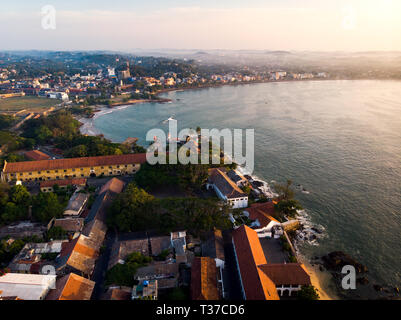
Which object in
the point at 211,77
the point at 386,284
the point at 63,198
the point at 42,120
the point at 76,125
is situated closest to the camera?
the point at 386,284

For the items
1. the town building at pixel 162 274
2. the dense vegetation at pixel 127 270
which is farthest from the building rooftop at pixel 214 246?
the dense vegetation at pixel 127 270

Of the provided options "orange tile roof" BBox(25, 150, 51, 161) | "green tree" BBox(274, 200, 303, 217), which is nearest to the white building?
"green tree" BBox(274, 200, 303, 217)

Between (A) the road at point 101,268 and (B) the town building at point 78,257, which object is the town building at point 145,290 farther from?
(B) the town building at point 78,257

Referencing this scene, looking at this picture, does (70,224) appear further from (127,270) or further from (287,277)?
(287,277)

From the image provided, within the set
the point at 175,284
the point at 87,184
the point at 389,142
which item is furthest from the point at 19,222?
the point at 389,142

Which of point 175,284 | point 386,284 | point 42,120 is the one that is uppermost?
point 42,120

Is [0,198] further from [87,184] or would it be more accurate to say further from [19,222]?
[87,184]

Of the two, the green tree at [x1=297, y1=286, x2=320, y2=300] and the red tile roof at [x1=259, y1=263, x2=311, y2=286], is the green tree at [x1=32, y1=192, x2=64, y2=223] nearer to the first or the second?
the red tile roof at [x1=259, y1=263, x2=311, y2=286]
